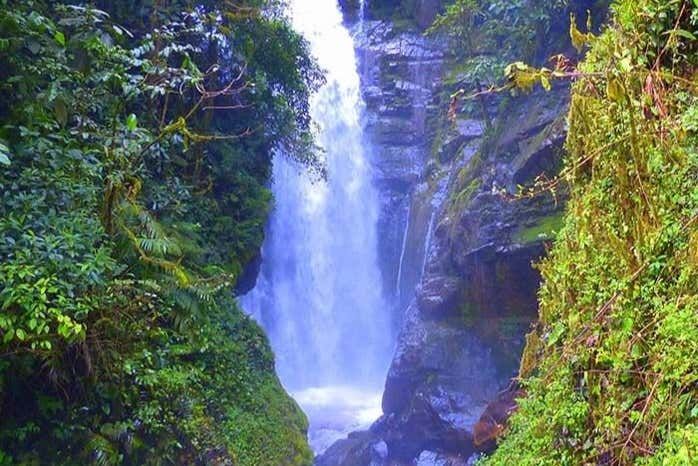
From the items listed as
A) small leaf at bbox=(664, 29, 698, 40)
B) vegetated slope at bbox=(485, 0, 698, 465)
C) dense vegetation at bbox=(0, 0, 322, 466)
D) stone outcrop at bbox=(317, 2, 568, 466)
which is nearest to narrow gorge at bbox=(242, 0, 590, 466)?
stone outcrop at bbox=(317, 2, 568, 466)

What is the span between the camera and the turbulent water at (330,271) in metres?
18.2

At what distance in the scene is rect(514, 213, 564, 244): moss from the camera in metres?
10.2

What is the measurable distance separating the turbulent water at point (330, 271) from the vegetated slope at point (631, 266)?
14.4m

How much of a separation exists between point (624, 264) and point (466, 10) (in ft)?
37.0

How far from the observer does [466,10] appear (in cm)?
1313

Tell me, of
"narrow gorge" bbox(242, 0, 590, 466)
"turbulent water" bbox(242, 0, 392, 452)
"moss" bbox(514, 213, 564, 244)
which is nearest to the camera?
"moss" bbox(514, 213, 564, 244)

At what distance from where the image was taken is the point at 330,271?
61.9 ft

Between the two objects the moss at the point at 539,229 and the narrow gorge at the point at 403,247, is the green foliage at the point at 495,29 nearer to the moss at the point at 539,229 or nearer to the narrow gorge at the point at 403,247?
the narrow gorge at the point at 403,247

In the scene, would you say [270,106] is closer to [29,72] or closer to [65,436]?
[29,72]

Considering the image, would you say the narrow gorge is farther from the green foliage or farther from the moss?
the green foliage

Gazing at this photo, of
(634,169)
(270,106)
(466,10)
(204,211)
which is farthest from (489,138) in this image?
(634,169)

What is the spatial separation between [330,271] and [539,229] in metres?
9.47

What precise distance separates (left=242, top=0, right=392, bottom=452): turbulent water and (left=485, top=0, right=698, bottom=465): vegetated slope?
47.4 feet

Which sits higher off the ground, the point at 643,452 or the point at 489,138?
the point at 489,138
